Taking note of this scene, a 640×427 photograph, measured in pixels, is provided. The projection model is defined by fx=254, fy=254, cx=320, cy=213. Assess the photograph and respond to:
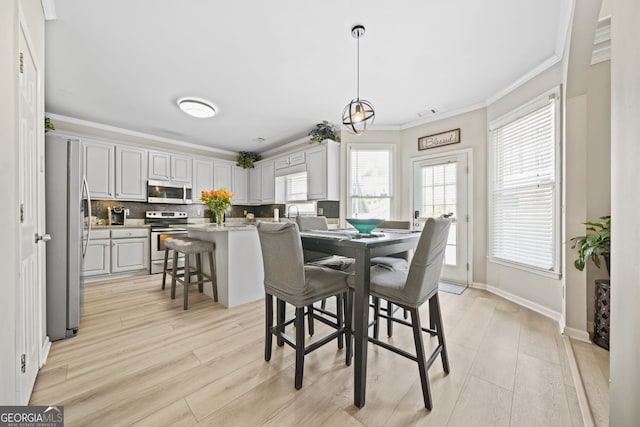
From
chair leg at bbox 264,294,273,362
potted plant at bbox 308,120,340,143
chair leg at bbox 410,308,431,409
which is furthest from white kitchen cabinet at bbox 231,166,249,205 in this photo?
→ chair leg at bbox 410,308,431,409

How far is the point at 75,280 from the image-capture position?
2.13 meters

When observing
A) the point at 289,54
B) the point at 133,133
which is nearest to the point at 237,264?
the point at 289,54

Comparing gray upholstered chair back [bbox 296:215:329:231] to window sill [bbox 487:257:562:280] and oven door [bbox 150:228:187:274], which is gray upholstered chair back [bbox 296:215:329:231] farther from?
oven door [bbox 150:228:187:274]

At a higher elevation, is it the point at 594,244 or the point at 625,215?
the point at 625,215

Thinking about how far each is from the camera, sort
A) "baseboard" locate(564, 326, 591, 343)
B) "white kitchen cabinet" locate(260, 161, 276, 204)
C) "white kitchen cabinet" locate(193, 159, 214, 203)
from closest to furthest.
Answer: "baseboard" locate(564, 326, 591, 343)
"white kitchen cabinet" locate(193, 159, 214, 203)
"white kitchen cabinet" locate(260, 161, 276, 204)

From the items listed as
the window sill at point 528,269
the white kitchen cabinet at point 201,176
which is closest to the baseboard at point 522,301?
the window sill at point 528,269

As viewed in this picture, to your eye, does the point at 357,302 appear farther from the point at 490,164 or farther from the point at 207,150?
the point at 207,150

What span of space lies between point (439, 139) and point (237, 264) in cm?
336

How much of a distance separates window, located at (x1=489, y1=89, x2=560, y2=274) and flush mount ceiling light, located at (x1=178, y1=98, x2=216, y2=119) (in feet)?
12.3

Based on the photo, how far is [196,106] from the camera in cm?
333

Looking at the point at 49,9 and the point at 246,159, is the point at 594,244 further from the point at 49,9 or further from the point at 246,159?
the point at 246,159

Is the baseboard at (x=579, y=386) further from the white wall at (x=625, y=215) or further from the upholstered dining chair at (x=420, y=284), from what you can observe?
the white wall at (x=625, y=215)

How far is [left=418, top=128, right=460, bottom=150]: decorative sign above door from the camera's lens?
3683mm

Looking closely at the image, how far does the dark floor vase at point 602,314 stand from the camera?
1.92 metres
